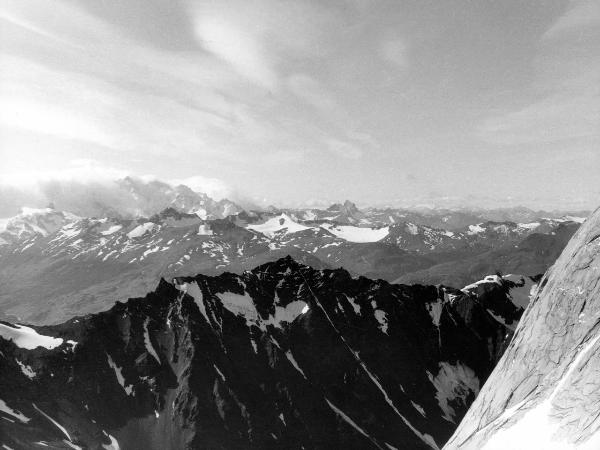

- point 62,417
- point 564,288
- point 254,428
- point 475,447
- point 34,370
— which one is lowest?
point 254,428

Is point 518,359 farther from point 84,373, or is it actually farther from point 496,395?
point 84,373

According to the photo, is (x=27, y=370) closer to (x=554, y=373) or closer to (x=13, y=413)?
(x=13, y=413)

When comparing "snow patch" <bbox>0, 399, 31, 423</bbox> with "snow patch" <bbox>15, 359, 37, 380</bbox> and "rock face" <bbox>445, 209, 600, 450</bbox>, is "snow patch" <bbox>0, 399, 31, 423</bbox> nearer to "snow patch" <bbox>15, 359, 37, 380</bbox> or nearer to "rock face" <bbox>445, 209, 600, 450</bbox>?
"snow patch" <bbox>15, 359, 37, 380</bbox>

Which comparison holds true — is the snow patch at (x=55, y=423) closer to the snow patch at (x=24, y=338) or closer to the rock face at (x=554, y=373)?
the snow patch at (x=24, y=338)

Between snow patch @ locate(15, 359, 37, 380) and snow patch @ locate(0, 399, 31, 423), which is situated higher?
snow patch @ locate(15, 359, 37, 380)

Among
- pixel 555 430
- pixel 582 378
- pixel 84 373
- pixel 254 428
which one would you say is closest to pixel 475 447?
pixel 555 430

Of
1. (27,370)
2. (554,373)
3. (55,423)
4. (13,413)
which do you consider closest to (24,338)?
(27,370)

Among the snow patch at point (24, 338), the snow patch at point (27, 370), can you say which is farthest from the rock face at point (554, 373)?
the snow patch at point (24, 338)

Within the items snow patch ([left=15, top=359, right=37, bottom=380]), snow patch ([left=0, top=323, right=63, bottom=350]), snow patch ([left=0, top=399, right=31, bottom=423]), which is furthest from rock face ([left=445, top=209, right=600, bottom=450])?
snow patch ([left=0, top=323, right=63, bottom=350])
